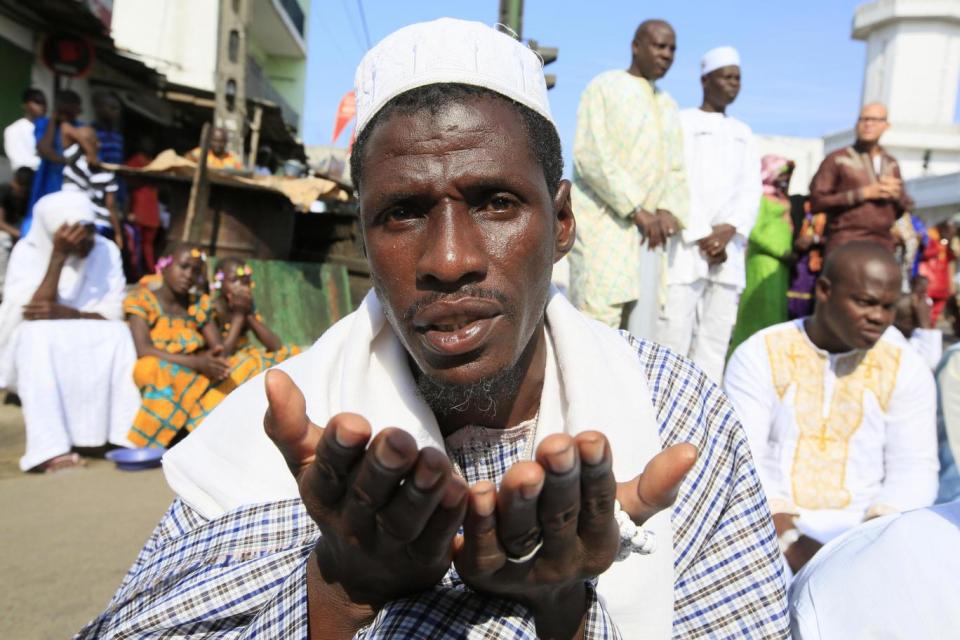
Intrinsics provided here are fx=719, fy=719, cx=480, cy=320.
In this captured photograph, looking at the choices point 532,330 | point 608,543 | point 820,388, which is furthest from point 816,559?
point 820,388

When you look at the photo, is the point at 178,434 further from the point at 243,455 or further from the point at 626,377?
the point at 626,377

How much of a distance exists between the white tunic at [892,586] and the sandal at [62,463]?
421 centimetres

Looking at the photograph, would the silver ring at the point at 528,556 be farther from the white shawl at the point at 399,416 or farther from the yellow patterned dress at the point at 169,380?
the yellow patterned dress at the point at 169,380

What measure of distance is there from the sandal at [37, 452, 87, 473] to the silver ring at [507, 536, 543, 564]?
4304 millimetres

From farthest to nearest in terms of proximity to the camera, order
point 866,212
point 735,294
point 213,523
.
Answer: point 866,212 < point 735,294 < point 213,523

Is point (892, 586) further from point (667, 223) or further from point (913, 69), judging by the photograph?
point (913, 69)

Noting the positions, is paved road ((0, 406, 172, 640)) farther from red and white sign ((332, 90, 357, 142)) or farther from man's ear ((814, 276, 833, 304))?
red and white sign ((332, 90, 357, 142))

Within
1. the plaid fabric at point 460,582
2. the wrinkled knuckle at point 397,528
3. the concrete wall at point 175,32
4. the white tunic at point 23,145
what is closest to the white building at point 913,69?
the concrete wall at point 175,32

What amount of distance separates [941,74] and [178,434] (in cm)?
2781

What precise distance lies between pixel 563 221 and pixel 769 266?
4849mm

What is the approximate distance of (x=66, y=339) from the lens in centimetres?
466

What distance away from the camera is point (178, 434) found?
16.8 feet

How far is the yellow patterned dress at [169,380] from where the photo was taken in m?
4.82

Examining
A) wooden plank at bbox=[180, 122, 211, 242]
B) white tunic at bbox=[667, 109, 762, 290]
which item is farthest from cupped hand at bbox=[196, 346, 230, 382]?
white tunic at bbox=[667, 109, 762, 290]
